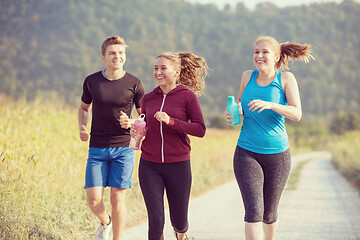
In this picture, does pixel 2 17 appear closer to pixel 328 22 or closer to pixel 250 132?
pixel 328 22

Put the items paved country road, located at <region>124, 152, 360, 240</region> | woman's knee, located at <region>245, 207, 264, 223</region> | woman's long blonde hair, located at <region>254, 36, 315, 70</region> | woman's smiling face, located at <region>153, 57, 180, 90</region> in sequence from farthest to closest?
paved country road, located at <region>124, 152, 360, 240</region>, woman's long blonde hair, located at <region>254, 36, 315, 70</region>, woman's smiling face, located at <region>153, 57, 180, 90</region>, woman's knee, located at <region>245, 207, 264, 223</region>

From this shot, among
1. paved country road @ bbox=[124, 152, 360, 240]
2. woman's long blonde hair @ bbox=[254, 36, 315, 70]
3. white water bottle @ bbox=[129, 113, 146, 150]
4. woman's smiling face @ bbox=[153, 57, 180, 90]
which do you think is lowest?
paved country road @ bbox=[124, 152, 360, 240]

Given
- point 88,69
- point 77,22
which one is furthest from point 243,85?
point 77,22

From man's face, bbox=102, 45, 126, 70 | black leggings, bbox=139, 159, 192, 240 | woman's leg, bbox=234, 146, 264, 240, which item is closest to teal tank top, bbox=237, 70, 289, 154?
woman's leg, bbox=234, 146, 264, 240

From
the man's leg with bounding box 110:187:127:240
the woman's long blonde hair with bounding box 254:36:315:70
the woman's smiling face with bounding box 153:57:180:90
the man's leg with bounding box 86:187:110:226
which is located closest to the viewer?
the woman's smiling face with bounding box 153:57:180:90

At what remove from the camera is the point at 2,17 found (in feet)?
287

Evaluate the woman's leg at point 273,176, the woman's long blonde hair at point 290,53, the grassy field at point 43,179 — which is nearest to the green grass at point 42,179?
the grassy field at point 43,179

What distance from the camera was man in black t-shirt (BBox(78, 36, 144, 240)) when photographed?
441 cm

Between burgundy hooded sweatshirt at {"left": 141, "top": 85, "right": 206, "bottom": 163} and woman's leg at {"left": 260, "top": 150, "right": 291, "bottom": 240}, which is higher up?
burgundy hooded sweatshirt at {"left": 141, "top": 85, "right": 206, "bottom": 163}

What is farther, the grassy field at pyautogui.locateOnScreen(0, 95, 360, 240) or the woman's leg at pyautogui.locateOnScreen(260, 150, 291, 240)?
the grassy field at pyautogui.locateOnScreen(0, 95, 360, 240)

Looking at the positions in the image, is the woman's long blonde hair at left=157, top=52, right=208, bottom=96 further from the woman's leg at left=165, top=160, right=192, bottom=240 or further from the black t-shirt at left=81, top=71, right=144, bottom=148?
the woman's leg at left=165, top=160, right=192, bottom=240

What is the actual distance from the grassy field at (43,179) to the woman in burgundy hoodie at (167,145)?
1422mm

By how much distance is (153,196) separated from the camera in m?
3.98

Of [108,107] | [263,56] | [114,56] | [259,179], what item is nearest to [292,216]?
[259,179]
